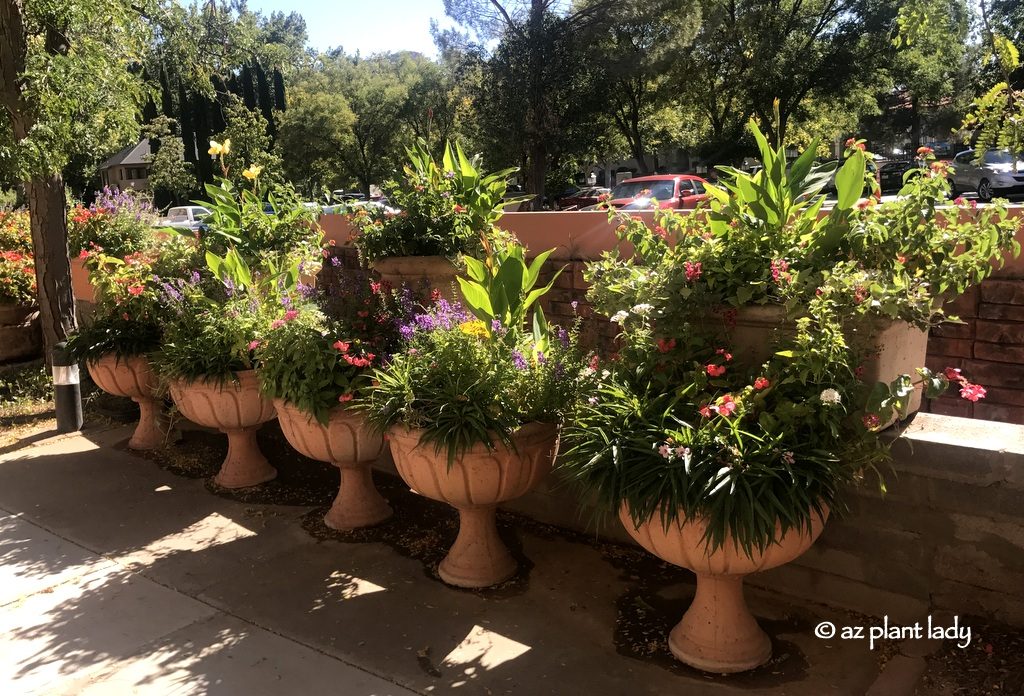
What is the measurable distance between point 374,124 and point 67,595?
35742mm

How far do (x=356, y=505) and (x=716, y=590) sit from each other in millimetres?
2105

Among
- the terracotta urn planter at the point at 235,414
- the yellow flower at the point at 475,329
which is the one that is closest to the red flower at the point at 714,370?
the yellow flower at the point at 475,329

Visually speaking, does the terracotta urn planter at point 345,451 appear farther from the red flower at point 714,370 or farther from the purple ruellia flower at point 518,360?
the red flower at point 714,370

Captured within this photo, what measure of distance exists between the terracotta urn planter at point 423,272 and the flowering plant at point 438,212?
0.05m

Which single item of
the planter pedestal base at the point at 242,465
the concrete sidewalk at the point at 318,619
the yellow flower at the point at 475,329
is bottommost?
the concrete sidewalk at the point at 318,619

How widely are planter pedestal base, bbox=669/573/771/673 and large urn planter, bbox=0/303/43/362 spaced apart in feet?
25.0

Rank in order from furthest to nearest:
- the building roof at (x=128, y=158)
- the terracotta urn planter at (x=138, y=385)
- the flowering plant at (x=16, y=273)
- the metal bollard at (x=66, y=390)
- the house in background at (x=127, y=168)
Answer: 1. the house in background at (x=127, y=168)
2. the building roof at (x=128, y=158)
3. the flowering plant at (x=16, y=273)
4. the metal bollard at (x=66, y=390)
5. the terracotta urn planter at (x=138, y=385)

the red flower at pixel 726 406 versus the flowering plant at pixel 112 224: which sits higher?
the flowering plant at pixel 112 224

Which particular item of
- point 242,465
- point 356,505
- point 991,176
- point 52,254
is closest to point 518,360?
point 356,505

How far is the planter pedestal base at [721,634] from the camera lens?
9.05 ft

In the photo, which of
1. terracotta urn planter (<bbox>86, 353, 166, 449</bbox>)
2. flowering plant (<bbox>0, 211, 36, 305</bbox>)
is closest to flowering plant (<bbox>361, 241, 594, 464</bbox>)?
terracotta urn planter (<bbox>86, 353, 166, 449</bbox>)

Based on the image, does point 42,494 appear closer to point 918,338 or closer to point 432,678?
point 432,678

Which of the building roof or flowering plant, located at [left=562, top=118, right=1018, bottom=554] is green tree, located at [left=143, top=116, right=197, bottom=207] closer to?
the building roof

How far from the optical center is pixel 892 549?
291cm
